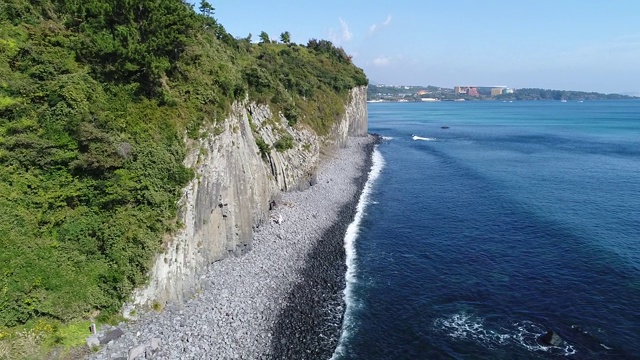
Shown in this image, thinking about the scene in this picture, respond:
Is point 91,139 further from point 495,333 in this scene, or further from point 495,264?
point 495,264

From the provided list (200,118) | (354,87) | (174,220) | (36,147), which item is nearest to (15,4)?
(36,147)

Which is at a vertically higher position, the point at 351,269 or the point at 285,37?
the point at 285,37

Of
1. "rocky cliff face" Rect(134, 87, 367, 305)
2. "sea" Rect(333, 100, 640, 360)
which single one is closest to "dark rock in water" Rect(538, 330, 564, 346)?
"sea" Rect(333, 100, 640, 360)

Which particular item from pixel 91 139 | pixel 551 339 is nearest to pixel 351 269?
pixel 551 339

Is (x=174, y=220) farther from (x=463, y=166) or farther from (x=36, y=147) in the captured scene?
(x=463, y=166)

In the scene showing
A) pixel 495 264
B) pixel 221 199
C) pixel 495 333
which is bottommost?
pixel 495 333

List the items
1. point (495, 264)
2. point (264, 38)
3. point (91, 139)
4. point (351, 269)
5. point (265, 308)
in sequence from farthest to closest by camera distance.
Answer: point (264, 38) → point (351, 269) → point (495, 264) → point (265, 308) → point (91, 139)
